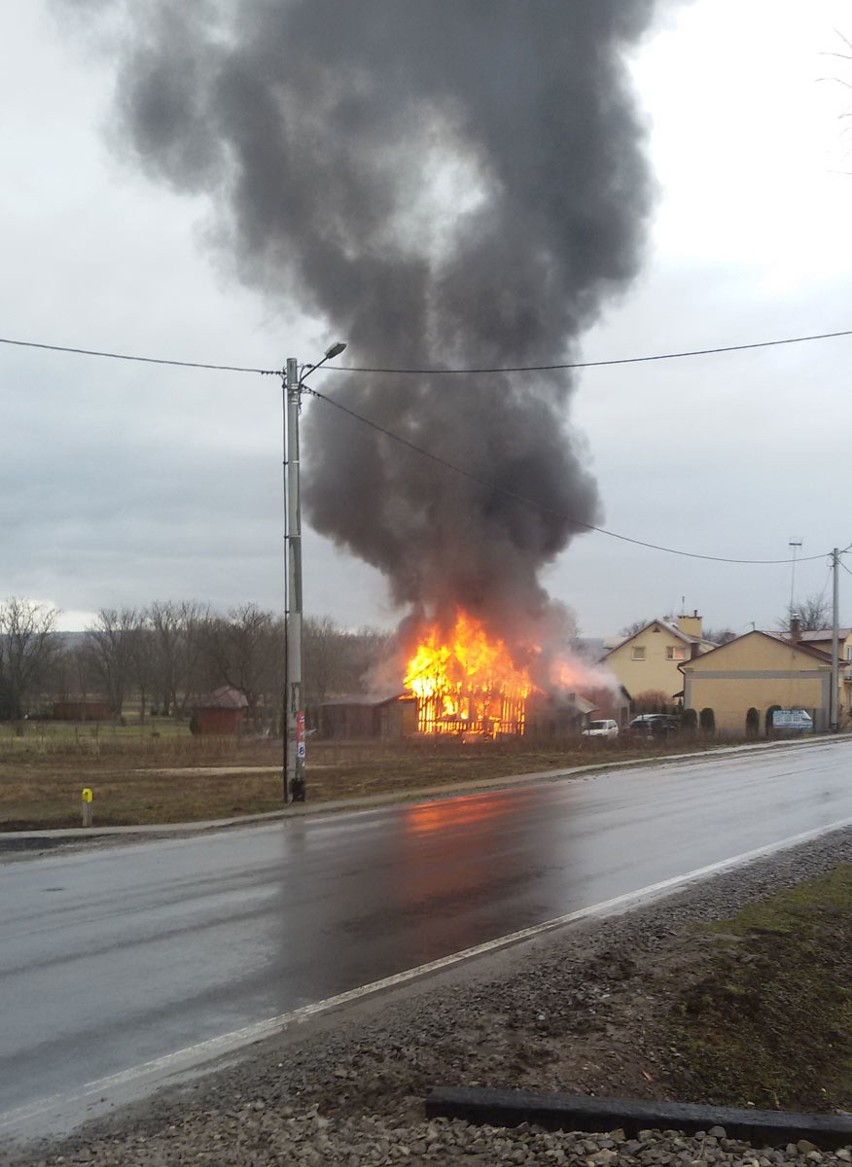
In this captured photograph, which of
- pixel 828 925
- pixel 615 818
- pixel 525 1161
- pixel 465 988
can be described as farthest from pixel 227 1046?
pixel 615 818

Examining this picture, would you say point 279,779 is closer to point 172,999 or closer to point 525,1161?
point 172,999

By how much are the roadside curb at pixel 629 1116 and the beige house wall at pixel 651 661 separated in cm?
7221

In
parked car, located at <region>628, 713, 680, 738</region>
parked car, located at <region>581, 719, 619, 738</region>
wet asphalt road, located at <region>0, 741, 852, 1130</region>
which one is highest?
wet asphalt road, located at <region>0, 741, 852, 1130</region>

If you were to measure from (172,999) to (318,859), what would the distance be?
5.39 metres

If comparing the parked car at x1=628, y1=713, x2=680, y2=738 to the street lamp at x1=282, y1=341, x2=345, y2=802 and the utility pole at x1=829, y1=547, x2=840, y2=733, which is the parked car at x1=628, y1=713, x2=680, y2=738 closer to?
the utility pole at x1=829, y1=547, x2=840, y2=733

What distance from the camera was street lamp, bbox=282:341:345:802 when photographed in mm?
18219

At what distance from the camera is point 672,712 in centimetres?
6041

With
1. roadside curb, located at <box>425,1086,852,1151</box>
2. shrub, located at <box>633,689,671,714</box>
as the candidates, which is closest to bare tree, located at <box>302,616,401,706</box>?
shrub, located at <box>633,689,671,714</box>

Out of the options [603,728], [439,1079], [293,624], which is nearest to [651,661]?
[603,728]

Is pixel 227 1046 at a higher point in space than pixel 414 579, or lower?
Answer: lower

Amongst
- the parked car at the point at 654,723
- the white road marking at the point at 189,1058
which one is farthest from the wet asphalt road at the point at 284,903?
the parked car at the point at 654,723

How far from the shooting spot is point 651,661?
250 feet

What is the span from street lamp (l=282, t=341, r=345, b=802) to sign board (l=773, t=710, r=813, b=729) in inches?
1519

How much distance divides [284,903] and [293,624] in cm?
979
